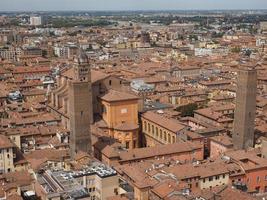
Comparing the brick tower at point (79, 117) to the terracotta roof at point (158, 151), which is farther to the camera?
the brick tower at point (79, 117)

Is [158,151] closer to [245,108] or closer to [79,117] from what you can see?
[79,117]

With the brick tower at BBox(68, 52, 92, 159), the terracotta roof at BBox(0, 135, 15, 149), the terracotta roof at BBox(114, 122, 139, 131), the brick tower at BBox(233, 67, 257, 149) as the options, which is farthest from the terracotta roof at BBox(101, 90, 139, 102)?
the terracotta roof at BBox(0, 135, 15, 149)

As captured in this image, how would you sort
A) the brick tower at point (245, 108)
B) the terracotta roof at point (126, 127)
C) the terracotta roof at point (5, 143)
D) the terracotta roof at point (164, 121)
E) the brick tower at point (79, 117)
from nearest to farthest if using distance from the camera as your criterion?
the terracotta roof at point (5, 143)
the brick tower at point (79, 117)
the brick tower at point (245, 108)
the terracotta roof at point (164, 121)
the terracotta roof at point (126, 127)

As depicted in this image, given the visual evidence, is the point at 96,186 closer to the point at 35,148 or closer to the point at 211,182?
the point at 211,182

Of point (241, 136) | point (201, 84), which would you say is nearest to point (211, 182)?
point (241, 136)

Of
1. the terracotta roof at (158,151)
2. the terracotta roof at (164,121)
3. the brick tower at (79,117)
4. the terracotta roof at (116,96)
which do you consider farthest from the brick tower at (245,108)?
the brick tower at (79,117)

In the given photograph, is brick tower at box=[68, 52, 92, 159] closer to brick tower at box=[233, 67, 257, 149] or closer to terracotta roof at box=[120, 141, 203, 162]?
terracotta roof at box=[120, 141, 203, 162]

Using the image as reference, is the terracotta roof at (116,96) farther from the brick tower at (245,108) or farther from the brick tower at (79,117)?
the brick tower at (245,108)

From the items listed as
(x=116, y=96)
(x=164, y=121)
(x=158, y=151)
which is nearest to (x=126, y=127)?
(x=116, y=96)

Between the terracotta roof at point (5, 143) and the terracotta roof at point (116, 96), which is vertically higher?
the terracotta roof at point (116, 96)
